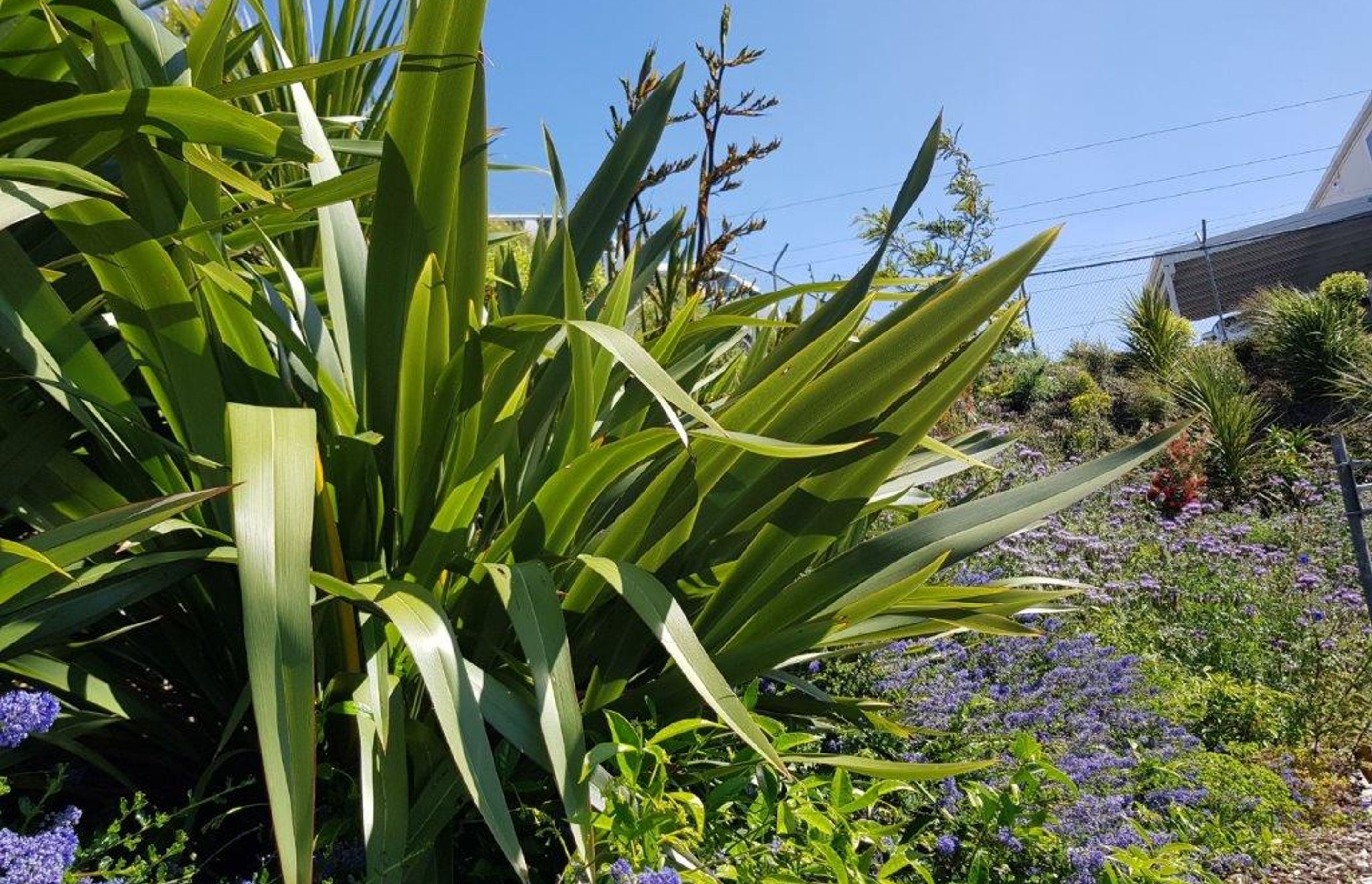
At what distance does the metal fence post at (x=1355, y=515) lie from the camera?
11.9 ft

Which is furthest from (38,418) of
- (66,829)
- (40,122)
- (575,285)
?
(575,285)

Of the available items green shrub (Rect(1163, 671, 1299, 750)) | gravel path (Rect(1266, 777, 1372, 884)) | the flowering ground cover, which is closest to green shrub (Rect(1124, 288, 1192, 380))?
the flowering ground cover

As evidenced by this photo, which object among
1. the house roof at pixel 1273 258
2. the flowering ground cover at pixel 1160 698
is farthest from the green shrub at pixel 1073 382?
the house roof at pixel 1273 258

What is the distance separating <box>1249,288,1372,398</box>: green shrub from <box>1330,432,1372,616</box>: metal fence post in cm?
636

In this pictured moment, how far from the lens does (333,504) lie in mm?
1190

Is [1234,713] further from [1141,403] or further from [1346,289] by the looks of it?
[1346,289]

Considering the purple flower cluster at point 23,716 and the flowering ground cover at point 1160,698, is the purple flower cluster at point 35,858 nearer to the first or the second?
the purple flower cluster at point 23,716

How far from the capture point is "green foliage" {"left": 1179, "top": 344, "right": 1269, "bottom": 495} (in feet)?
26.3

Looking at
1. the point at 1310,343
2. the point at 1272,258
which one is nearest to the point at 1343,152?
the point at 1272,258

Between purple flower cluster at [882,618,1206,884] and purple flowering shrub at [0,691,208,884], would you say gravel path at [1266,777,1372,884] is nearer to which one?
purple flower cluster at [882,618,1206,884]

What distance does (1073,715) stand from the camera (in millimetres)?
2266

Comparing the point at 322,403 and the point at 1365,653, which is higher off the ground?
the point at 322,403

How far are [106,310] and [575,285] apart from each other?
0.64 m

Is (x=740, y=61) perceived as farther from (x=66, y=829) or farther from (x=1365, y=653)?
(x=1365, y=653)
